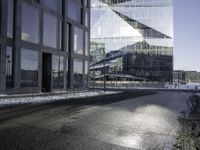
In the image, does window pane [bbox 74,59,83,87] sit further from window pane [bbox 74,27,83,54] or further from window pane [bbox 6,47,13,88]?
window pane [bbox 6,47,13,88]

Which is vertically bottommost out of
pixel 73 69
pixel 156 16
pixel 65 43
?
pixel 73 69

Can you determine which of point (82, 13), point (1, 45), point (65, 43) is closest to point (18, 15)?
point (1, 45)

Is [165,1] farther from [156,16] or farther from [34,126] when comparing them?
[34,126]

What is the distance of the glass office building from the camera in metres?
33.2

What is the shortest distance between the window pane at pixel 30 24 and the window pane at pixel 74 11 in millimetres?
11949

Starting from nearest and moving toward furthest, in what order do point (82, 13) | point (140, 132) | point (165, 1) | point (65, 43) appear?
point (140, 132) → point (65, 43) → point (82, 13) → point (165, 1)

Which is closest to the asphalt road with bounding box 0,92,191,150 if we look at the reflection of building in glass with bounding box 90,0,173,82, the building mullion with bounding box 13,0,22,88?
the building mullion with bounding box 13,0,22,88

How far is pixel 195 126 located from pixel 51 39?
33.6 m

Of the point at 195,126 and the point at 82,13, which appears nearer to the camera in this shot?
the point at 195,126

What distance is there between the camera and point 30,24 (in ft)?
123

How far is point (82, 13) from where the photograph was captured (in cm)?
5519

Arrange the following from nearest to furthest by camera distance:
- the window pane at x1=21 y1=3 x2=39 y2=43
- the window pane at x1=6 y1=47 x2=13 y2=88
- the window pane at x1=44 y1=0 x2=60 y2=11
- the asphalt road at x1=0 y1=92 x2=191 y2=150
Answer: the asphalt road at x1=0 y1=92 x2=191 y2=150
the window pane at x1=6 y1=47 x2=13 y2=88
the window pane at x1=21 y1=3 x2=39 y2=43
the window pane at x1=44 y1=0 x2=60 y2=11

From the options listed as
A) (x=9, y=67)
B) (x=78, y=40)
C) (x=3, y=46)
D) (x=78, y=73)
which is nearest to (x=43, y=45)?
(x=9, y=67)

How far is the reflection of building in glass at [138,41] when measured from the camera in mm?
101062
